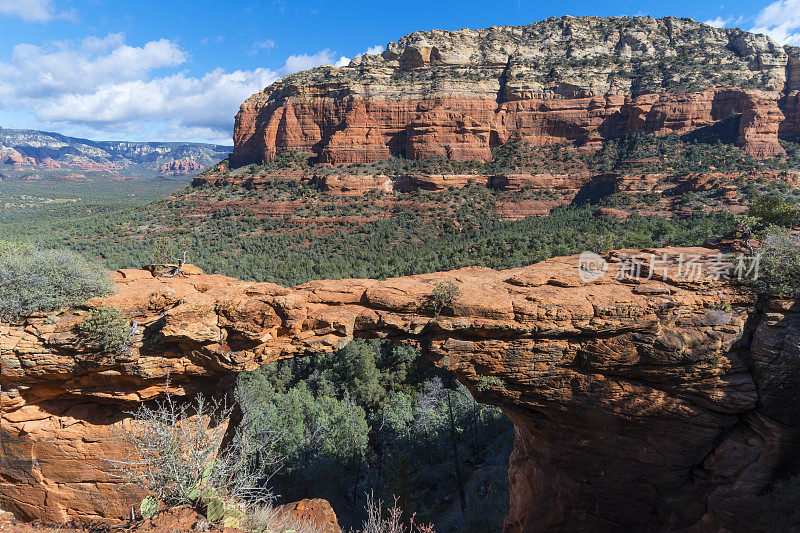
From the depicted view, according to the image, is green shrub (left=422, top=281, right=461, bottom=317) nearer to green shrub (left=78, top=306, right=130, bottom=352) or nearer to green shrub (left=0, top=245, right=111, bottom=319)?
green shrub (left=78, top=306, right=130, bottom=352)

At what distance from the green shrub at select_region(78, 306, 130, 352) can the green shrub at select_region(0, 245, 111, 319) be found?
0.80m

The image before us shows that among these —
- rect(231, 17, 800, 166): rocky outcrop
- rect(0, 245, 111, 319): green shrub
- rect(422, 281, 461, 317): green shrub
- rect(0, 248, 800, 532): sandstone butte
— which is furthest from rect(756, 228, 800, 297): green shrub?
rect(231, 17, 800, 166): rocky outcrop

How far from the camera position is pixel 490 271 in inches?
Result: 428

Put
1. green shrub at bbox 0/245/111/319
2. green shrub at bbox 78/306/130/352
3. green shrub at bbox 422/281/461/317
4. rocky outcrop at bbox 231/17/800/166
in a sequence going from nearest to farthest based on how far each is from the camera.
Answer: green shrub at bbox 78/306/130/352
green shrub at bbox 0/245/111/319
green shrub at bbox 422/281/461/317
rocky outcrop at bbox 231/17/800/166

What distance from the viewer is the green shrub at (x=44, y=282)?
7.66 meters

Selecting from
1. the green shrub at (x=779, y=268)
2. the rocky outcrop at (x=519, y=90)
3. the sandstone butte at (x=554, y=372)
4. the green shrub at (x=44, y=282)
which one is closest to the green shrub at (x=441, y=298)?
the sandstone butte at (x=554, y=372)

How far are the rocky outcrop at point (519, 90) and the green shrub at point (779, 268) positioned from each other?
194 ft

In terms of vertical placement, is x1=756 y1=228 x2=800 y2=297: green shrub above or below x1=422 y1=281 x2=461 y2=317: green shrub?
above

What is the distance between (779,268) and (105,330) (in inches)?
572

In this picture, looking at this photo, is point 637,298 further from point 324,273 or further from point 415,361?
point 324,273

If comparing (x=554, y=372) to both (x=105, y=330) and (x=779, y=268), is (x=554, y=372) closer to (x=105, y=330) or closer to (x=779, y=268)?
(x=779, y=268)

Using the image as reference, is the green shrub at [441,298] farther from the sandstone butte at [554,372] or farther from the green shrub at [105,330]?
the green shrub at [105,330]

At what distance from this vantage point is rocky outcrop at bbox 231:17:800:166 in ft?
179

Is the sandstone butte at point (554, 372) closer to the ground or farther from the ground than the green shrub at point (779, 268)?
closer to the ground
